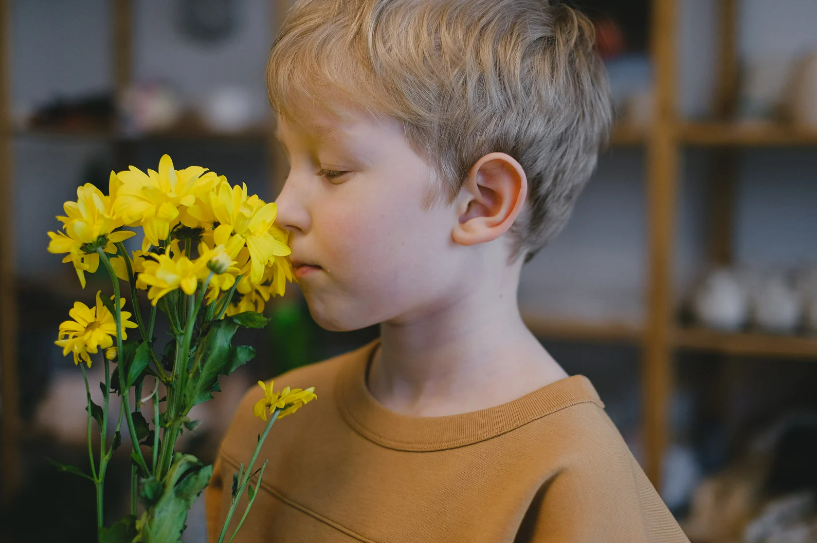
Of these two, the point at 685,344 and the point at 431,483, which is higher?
the point at 431,483

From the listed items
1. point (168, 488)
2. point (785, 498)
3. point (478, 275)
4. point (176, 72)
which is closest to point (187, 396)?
point (168, 488)

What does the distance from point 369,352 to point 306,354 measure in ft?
4.29

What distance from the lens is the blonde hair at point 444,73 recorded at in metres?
0.71

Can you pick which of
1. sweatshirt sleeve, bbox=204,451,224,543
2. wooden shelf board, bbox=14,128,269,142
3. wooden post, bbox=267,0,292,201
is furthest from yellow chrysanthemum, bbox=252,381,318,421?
wooden shelf board, bbox=14,128,269,142

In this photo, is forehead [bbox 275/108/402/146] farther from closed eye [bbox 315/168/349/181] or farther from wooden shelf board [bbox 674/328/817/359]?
wooden shelf board [bbox 674/328/817/359]

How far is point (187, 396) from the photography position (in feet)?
1.81

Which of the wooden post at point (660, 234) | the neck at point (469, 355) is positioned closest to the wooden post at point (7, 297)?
the wooden post at point (660, 234)

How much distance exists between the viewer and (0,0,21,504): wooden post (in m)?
2.54

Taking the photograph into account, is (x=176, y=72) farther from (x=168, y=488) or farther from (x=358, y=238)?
(x=168, y=488)

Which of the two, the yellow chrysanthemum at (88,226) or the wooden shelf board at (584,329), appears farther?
the wooden shelf board at (584,329)

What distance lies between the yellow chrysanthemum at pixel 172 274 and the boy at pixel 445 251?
198mm

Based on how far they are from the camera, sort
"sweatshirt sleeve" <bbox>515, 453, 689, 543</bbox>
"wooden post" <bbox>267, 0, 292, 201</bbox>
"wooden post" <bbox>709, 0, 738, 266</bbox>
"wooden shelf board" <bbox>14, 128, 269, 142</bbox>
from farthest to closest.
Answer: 1. "wooden shelf board" <bbox>14, 128, 269, 142</bbox>
2. "wooden post" <bbox>267, 0, 292, 201</bbox>
3. "wooden post" <bbox>709, 0, 738, 266</bbox>
4. "sweatshirt sleeve" <bbox>515, 453, 689, 543</bbox>

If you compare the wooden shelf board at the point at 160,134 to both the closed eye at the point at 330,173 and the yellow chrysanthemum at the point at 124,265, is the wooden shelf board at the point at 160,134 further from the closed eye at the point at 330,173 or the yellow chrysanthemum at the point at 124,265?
the yellow chrysanthemum at the point at 124,265

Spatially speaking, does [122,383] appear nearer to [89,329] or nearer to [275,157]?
[89,329]
